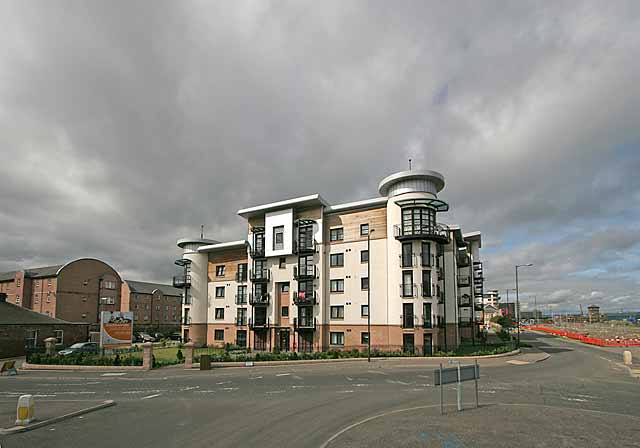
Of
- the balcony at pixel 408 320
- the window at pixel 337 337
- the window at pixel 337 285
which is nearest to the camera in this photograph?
the balcony at pixel 408 320

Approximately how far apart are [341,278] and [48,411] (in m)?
29.5

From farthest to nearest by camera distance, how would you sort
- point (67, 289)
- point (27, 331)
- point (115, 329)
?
point (67, 289), point (27, 331), point (115, 329)

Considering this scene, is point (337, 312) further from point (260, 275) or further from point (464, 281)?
point (464, 281)

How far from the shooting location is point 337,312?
42.1m

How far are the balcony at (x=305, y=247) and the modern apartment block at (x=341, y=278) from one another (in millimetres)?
110

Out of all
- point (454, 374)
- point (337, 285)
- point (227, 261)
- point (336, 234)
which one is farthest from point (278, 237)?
point (454, 374)

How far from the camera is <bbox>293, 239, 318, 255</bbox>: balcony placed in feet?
142

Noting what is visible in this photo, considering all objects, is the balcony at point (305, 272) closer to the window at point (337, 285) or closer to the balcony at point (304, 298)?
the balcony at point (304, 298)

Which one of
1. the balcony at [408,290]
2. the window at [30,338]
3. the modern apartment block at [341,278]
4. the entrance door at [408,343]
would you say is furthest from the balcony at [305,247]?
the window at [30,338]

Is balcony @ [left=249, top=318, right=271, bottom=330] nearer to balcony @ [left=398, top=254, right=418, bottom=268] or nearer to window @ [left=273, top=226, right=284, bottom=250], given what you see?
window @ [left=273, top=226, right=284, bottom=250]

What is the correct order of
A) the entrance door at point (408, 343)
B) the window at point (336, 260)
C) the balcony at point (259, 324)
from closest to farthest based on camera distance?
the entrance door at point (408, 343) < the window at point (336, 260) < the balcony at point (259, 324)

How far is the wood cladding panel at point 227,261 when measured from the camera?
52.2 meters

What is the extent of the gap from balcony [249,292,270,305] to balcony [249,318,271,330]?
6.63ft

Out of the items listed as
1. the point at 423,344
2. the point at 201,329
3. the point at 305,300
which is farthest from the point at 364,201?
the point at 201,329
